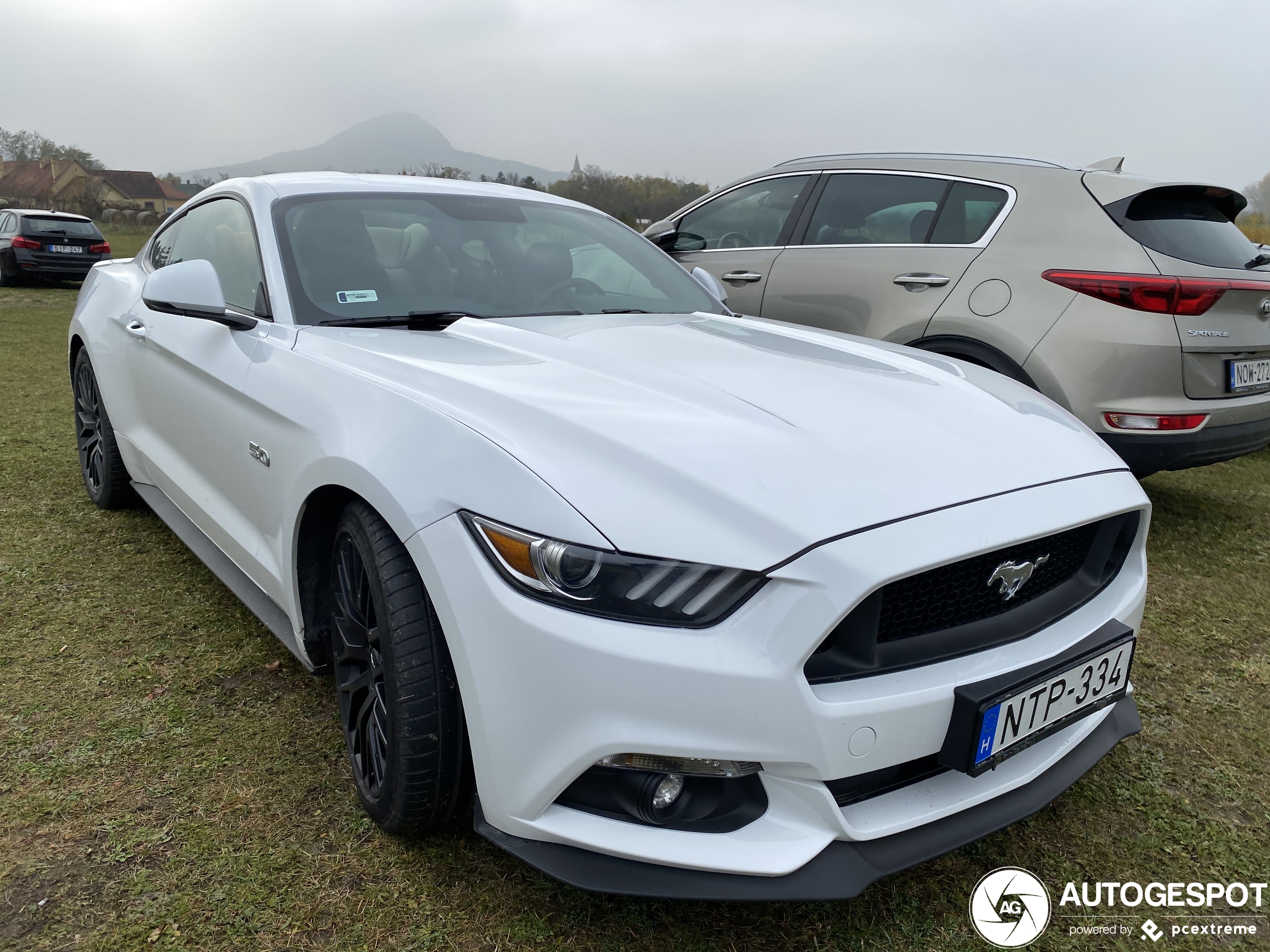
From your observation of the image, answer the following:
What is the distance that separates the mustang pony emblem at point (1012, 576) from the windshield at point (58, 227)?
16.9 metres

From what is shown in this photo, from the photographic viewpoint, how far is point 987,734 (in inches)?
57.9

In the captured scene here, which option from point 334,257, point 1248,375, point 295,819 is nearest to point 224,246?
point 334,257

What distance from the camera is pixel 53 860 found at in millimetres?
1785

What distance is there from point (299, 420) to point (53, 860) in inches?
39.7

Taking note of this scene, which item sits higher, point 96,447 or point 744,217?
point 744,217

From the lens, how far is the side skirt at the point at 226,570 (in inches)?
87.3

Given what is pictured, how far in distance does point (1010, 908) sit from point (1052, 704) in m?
0.47

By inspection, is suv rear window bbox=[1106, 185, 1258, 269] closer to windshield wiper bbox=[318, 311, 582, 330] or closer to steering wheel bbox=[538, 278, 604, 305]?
steering wheel bbox=[538, 278, 604, 305]

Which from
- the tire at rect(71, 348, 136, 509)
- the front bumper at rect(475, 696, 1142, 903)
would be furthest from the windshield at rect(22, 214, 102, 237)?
the front bumper at rect(475, 696, 1142, 903)

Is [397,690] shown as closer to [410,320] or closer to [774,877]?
[774,877]

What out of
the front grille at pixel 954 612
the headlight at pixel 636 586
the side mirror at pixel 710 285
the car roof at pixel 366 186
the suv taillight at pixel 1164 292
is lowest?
the front grille at pixel 954 612

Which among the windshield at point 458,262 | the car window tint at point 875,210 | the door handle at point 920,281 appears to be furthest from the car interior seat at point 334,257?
the car window tint at point 875,210

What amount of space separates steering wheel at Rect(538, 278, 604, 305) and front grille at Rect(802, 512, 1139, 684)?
1.56 metres

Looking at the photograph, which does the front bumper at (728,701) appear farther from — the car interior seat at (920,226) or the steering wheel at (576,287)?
the car interior seat at (920,226)
